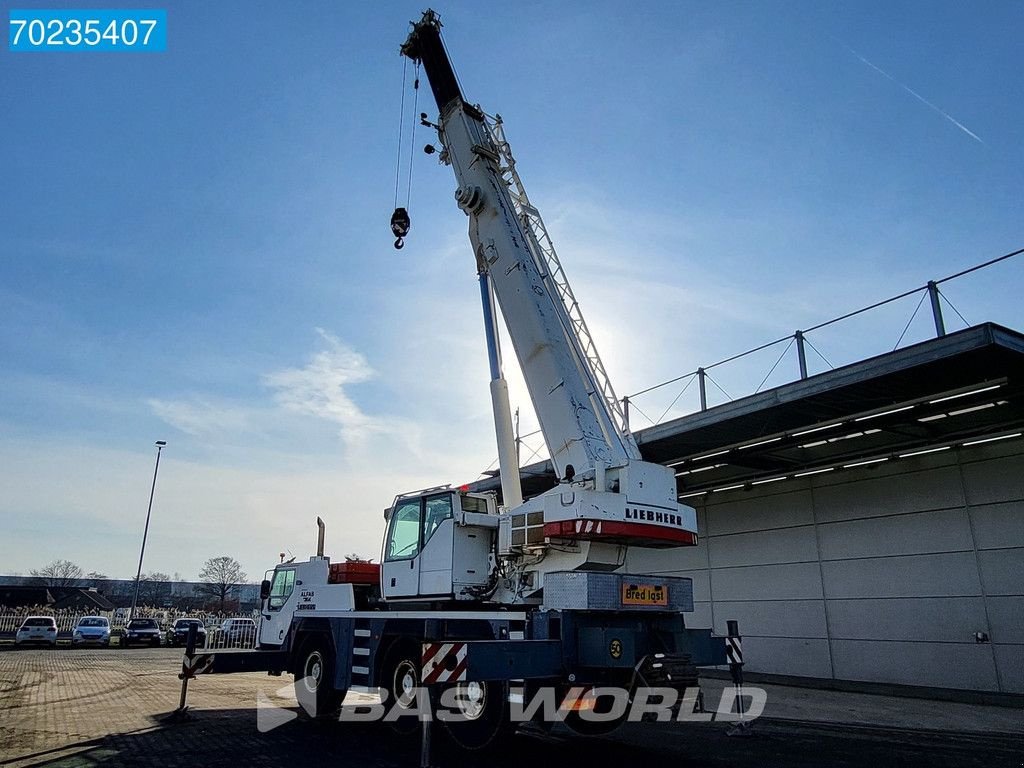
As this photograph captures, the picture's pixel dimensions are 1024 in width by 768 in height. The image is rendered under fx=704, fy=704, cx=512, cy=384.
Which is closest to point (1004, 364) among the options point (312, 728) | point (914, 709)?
point (914, 709)

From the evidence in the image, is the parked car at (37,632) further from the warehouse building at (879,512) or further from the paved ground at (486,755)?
the warehouse building at (879,512)

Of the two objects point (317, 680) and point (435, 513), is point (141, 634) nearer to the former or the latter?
point (317, 680)

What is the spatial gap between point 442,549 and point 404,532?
1165 millimetres

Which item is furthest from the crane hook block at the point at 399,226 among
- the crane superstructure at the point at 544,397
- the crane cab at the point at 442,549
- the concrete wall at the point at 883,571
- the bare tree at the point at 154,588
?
the bare tree at the point at 154,588

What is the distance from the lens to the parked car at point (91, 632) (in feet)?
105

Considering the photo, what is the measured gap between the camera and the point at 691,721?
11609 mm

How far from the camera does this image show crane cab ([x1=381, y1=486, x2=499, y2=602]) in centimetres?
1036

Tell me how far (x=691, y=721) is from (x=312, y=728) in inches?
240

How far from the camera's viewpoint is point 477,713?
28.9 ft

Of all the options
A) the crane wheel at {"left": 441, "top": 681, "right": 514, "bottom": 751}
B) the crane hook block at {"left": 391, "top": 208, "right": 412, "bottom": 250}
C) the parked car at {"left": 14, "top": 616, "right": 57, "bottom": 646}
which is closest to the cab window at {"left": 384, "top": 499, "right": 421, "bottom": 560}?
the crane wheel at {"left": 441, "top": 681, "right": 514, "bottom": 751}

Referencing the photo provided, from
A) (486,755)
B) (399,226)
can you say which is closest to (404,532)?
(486,755)

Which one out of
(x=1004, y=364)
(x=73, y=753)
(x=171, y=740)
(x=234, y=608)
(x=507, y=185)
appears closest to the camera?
(x=73, y=753)

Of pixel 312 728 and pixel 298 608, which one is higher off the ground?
pixel 298 608

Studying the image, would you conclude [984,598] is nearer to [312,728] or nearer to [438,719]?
[438,719]
